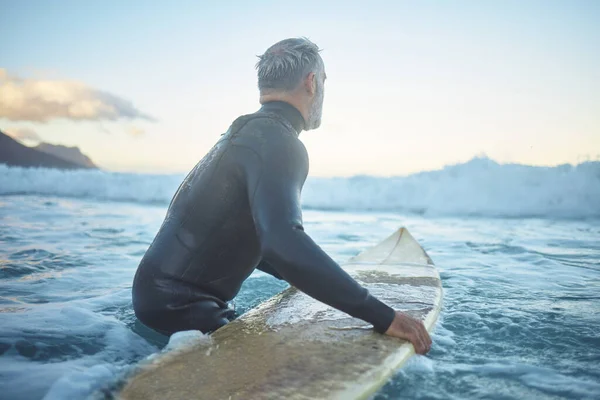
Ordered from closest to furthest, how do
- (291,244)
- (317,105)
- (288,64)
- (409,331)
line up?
1. (291,244)
2. (409,331)
3. (288,64)
4. (317,105)

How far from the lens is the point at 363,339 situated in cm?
179

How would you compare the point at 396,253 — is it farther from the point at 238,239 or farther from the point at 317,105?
the point at 238,239

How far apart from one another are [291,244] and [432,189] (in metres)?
13.3

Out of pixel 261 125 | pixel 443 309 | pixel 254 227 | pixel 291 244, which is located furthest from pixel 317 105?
pixel 443 309

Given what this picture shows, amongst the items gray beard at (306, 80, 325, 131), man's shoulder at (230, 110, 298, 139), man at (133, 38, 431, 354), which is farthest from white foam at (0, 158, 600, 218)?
man's shoulder at (230, 110, 298, 139)

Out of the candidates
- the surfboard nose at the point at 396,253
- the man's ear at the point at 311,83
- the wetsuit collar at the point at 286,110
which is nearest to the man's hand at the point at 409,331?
the wetsuit collar at the point at 286,110

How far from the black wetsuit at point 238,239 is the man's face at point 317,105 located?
105mm

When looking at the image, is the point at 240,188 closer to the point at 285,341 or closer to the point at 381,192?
the point at 285,341

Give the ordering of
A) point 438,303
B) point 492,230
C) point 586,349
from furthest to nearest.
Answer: point 492,230 < point 438,303 < point 586,349

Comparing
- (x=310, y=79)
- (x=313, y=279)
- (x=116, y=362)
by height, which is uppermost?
(x=310, y=79)

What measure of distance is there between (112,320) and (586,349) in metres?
2.58

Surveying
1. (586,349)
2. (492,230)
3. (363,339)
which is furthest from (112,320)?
(492,230)

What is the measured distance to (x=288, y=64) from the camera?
204cm

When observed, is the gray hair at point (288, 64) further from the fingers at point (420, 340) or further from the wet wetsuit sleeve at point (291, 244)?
the fingers at point (420, 340)
